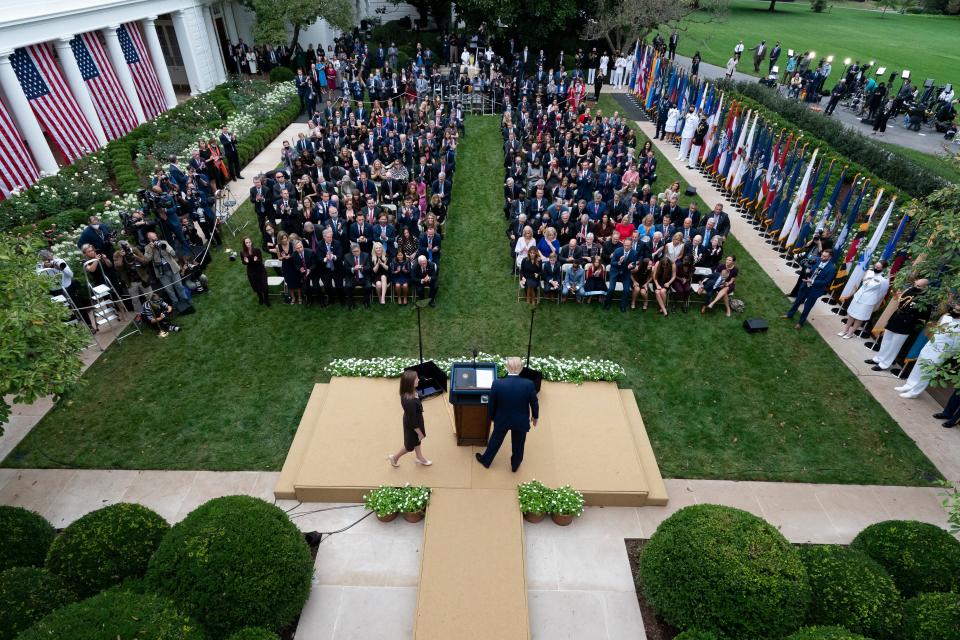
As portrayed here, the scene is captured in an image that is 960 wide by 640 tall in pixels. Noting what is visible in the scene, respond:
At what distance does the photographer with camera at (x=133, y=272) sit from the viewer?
10930 millimetres

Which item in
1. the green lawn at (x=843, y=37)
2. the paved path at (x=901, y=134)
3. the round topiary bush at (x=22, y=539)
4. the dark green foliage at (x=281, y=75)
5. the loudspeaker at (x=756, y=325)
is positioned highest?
the round topiary bush at (x=22, y=539)

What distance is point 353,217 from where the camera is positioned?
1233cm

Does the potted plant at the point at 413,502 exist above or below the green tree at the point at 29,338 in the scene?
below

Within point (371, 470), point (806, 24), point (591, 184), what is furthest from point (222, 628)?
point (806, 24)

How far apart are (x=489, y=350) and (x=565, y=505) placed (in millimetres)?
3970

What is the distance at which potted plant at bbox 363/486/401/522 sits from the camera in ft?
23.3

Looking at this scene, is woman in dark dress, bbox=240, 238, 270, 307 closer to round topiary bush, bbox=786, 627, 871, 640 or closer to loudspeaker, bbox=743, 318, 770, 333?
loudspeaker, bbox=743, 318, 770, 333

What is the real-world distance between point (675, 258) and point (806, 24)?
63.4m

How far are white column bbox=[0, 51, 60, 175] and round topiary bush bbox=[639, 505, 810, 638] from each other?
1994 centimetres

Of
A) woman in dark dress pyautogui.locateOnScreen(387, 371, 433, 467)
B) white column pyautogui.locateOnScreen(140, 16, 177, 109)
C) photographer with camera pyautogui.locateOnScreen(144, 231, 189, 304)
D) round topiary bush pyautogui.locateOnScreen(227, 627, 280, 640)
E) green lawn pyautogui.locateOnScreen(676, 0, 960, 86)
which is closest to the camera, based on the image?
round topiary bush pyautogui.locateOnScreen(227, 627, 280, 640)

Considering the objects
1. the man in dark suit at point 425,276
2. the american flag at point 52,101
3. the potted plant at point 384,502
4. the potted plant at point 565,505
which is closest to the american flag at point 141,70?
the american flag at point 52,101

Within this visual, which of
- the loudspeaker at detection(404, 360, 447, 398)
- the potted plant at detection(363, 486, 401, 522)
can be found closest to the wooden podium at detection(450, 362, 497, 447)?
the loudspeaker at detection(404, 360, 447, 398)

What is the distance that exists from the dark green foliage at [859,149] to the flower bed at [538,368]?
1035cm

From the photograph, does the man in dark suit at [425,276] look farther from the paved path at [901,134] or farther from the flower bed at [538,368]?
the paved path at [901,134]
